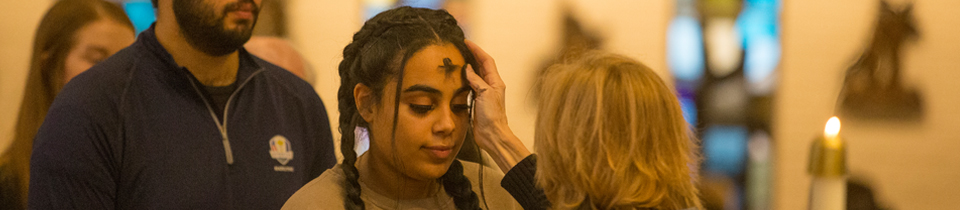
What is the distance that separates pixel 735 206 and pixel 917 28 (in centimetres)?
99

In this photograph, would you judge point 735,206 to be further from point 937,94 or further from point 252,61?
point 252,61

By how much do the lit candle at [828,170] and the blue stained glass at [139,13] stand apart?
2439 millimetres

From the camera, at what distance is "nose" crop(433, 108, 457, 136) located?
47.9 inches

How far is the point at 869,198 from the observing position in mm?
2648

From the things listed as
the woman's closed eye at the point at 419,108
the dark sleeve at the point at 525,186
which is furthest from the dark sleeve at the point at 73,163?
the dark sleeve at the point at 525,186

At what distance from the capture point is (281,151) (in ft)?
5.62

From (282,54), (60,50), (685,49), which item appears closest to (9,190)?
(60,50)

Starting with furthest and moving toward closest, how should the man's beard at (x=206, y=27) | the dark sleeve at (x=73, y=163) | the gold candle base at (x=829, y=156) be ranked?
1. the man's beard at (x=206, y=27)
2. the dark sleeve at (x=73, y=163)
3. the gold candle base at (x=829, y=156)

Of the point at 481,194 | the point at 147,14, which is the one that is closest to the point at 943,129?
the point at 481,194

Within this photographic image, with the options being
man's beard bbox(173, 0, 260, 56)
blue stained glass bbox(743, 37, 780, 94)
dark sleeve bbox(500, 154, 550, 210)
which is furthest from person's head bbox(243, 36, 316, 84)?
blue stained glass bbox(743, 37, 780, 94)

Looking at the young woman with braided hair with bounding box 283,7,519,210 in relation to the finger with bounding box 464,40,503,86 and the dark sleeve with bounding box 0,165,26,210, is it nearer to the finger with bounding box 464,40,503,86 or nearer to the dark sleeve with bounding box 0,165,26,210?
the finger with bounding box 464,40,503,86

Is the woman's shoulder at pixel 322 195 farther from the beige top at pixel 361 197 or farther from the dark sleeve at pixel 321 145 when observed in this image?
the dark sleeve at pixel 321 145

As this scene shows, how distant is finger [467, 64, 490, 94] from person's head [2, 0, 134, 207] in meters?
1.67

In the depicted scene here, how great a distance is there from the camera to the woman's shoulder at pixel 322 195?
1182 millimetres
